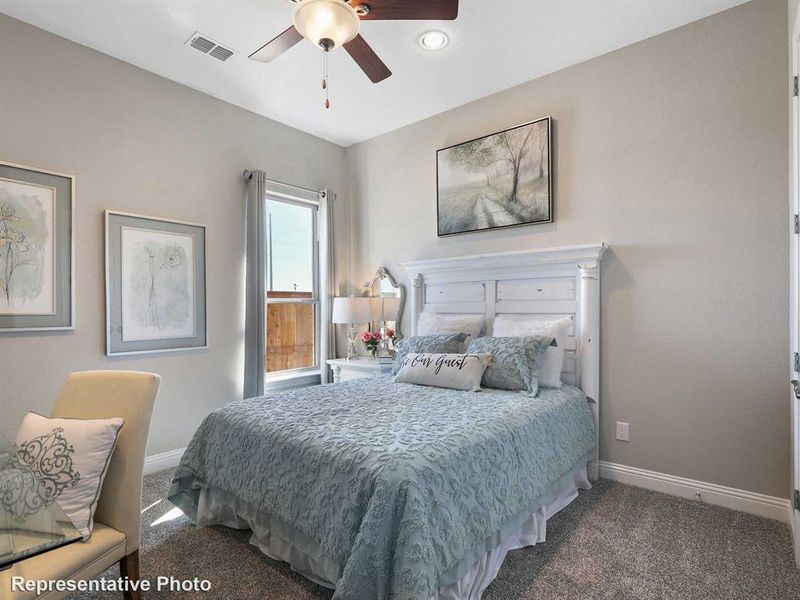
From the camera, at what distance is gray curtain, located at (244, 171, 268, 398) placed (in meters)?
3.62

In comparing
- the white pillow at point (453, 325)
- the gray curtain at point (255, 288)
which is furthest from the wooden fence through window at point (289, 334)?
the white pillow at point (453, 325)

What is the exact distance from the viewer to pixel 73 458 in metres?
1.52

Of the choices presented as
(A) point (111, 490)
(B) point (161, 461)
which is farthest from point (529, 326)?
(B) point (161, 461)

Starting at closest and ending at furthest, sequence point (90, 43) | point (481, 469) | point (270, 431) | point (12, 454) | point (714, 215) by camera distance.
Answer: point (12, 454) → point (481, 469) → point (270, 431) → point (714, 215) → point (90, 43)

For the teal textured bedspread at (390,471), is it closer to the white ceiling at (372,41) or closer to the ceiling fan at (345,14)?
the ceiling fan at (345,14)

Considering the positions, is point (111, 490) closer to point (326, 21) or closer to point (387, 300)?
point (326, 21)

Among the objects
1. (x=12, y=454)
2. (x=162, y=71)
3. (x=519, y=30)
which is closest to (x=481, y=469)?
(x=12, y=454)

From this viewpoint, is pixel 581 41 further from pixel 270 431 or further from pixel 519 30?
pixel 270 431

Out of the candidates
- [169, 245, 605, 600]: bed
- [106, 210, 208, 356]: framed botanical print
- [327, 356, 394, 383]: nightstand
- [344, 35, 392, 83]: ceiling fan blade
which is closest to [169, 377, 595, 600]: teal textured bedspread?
[169, 245, 605, 600]: bed

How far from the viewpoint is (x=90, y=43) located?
282cm

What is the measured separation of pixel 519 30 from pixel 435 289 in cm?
202

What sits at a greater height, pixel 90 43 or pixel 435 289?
pixel 90 43

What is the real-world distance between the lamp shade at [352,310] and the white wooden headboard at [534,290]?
1.47ft

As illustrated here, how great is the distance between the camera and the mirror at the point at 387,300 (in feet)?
13.6
